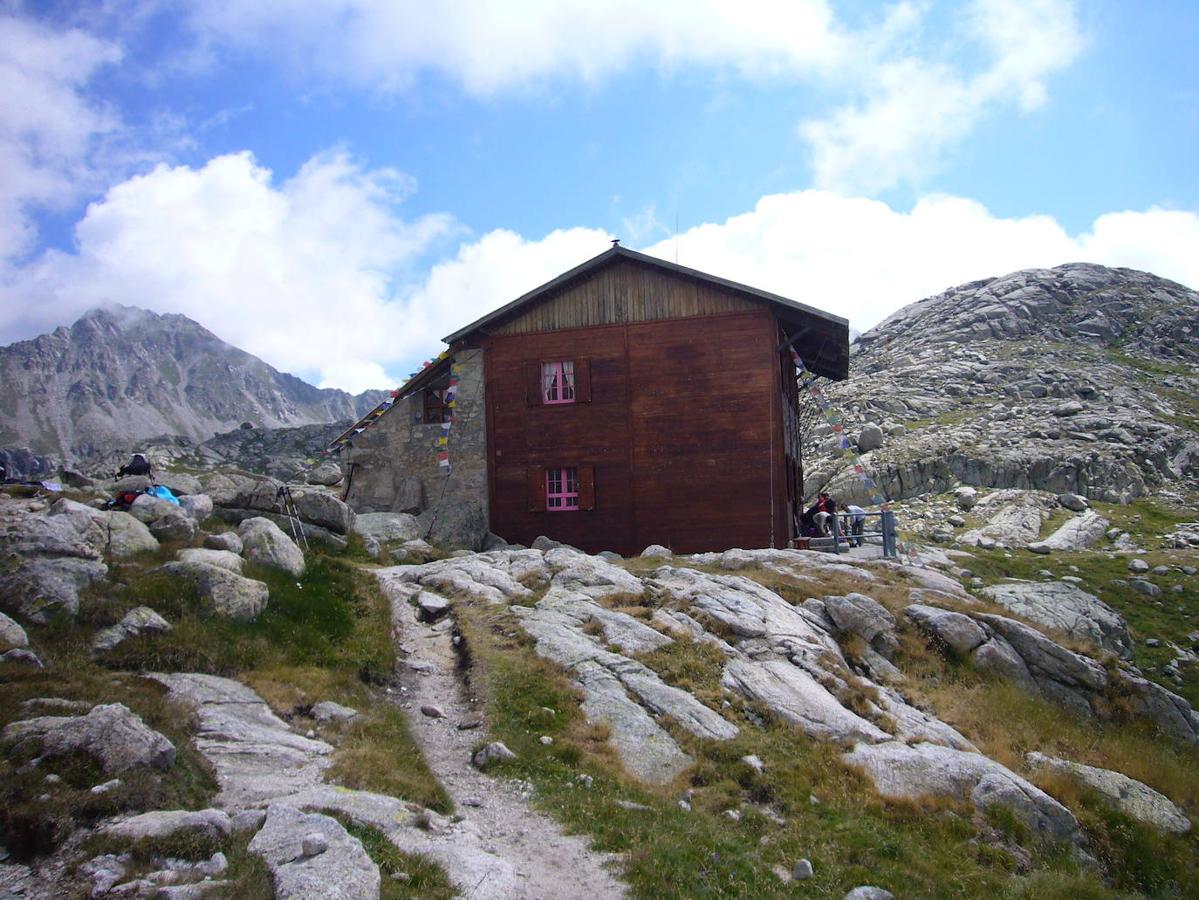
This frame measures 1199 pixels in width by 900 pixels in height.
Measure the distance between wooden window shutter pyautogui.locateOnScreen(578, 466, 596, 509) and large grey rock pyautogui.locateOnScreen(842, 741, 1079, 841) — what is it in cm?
1618

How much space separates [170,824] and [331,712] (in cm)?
452

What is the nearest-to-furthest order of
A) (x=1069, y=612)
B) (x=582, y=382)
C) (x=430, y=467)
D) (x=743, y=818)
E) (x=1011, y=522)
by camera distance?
(x=743, y=818) → (x=1069, y=612) → (x=582, y=382) → (x=430, y=467) → (x=1011, y=522)

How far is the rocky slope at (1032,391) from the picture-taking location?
54344mm

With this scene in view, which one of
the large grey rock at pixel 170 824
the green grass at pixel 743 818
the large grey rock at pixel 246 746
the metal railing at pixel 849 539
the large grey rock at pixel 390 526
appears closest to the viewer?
the large grey rock at pixel 170 824

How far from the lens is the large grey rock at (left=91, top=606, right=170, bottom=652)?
37.2 ft

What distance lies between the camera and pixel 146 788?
7684 mm

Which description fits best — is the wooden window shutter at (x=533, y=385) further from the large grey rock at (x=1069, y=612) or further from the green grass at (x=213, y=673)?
the large grey rock at (x=1069, y=612)

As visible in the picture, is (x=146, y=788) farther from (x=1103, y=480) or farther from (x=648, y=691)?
(x=1103, y=480)

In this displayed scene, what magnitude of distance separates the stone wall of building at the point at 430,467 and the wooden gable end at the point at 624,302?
2571 mm

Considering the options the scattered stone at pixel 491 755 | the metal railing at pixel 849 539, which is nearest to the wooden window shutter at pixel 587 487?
the metal railing at pixel 849 539

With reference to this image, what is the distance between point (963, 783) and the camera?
12508 mm

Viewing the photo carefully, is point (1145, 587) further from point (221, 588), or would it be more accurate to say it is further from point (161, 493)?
point (161, 493)

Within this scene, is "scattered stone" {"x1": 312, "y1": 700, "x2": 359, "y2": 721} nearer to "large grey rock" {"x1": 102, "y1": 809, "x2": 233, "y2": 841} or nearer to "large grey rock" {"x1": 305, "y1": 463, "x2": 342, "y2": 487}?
"large grey rock" {"x1": 102, "y1": 809, "x2": 233, "y2": 841}

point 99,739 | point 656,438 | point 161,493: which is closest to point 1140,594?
point 656,438
